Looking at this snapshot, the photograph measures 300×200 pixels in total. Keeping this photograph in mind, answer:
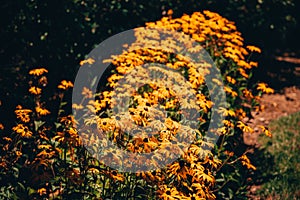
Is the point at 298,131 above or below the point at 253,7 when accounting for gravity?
below

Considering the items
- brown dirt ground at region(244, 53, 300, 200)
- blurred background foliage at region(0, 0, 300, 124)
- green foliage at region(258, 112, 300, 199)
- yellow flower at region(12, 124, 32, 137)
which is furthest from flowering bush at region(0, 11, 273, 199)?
brown dirt ground at region(244, 53, 300, 200)

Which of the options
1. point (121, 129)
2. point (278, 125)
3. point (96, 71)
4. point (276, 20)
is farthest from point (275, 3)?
point (121, 129)

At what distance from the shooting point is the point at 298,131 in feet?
19.2

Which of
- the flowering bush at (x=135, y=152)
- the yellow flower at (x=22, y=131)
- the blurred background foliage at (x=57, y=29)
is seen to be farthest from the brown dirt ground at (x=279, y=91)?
the yellow flower at (x=22, y=131)

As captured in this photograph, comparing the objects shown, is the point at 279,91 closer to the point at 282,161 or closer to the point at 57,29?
the point at 282,161

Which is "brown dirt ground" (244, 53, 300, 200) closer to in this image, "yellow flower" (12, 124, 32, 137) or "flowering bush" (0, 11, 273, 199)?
"flowering bush" (0, 11, 273, 199)

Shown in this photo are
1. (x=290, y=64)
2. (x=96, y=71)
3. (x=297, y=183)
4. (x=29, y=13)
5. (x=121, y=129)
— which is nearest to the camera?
(x=121, y=129)

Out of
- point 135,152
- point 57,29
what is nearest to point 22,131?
point 135,152

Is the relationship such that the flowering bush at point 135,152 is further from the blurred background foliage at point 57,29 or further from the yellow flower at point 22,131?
the blurred background foliage at point 57,29

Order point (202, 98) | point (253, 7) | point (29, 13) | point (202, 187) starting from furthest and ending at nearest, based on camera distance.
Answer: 1. point (253, 7)
2. point (29, 13)
3. point (202, 98)
4. point (202, 187)

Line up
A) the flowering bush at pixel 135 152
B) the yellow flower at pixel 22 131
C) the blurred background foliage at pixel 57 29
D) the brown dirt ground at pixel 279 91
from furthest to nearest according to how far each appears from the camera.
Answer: the brown dirt ground at pixel 279 91, the blurred background foliage at pixel 57 29, the yellow flower at pixel 22 131, the flowering bush at pixel 135 152

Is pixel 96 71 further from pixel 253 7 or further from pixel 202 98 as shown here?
pixel 253 7

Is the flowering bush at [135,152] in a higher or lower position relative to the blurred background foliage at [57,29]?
lower

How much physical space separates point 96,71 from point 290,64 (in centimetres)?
587
